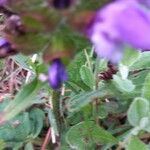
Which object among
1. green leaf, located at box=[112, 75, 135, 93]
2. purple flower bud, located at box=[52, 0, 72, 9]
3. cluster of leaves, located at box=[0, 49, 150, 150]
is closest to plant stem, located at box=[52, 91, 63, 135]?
cluster of leaves, located at box=[0, 49, 150, 150]

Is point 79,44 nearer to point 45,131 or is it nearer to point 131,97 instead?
point 131,97

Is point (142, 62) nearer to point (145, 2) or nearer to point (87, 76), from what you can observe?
point (87, 76)

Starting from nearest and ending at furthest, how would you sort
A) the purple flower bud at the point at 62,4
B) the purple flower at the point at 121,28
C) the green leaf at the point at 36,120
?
the purple flower at the point at 121,28 → the purple flower bud at the point at 62,4 → the green leaf at the point at 36,120

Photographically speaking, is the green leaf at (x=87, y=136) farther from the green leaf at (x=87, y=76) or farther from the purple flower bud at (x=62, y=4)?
the purple flower bud at (x=62, y=4)

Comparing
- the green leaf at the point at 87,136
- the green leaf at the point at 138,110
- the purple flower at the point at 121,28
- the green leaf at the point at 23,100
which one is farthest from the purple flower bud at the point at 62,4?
the green leaf at the point at 87,136

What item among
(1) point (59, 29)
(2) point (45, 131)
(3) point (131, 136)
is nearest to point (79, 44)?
(1) point (59, 29)

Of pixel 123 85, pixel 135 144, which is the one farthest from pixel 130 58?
pixel 135 144

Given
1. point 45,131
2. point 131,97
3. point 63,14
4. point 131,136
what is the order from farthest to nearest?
point 45,131
point 131,97
point 131,136
point 63,14
